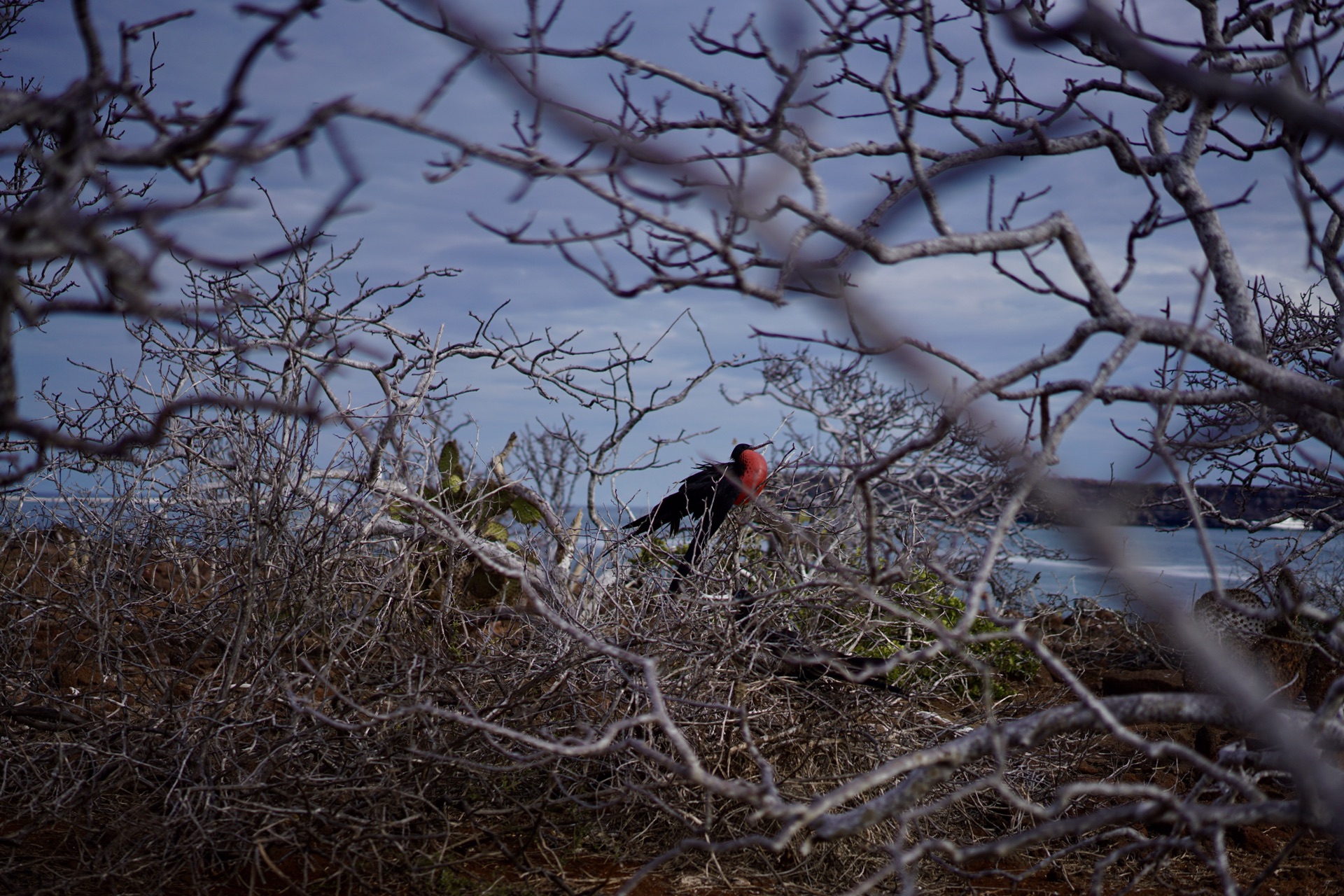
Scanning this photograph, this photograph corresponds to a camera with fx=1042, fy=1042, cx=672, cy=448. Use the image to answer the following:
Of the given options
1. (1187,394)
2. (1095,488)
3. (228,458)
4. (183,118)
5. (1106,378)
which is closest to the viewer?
(183,118)

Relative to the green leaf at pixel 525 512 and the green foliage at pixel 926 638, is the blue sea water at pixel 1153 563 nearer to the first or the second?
the green foliage at pixel 926 638

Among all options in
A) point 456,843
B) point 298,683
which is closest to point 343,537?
point 298,683

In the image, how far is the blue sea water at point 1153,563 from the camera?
183 cm

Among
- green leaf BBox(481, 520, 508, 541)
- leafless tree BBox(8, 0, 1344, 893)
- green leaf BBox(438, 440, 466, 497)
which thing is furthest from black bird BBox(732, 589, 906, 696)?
green leaf BBox(438, 440, 466, 497)

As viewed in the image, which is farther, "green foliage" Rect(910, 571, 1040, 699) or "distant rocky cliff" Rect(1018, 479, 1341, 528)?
"distant rocky cliff" Rect(1018, 479, 1341, 528)

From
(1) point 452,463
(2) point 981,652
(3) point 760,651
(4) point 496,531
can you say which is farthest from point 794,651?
(1) point 452,463

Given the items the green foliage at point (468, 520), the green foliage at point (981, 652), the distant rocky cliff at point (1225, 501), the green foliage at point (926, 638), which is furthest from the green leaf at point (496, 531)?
the distant rocky cliff at point (1225, 501)

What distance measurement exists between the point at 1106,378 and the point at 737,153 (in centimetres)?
125

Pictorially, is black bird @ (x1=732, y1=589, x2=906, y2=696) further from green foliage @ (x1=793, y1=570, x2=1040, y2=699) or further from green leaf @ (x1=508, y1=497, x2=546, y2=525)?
green leaf @ (x1=508, y1=497, x2=546, y2=525)

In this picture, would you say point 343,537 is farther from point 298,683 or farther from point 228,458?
point 228,458

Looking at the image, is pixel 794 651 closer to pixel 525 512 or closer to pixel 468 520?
pixel 468 520

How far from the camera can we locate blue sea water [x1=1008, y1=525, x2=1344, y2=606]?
183 cm

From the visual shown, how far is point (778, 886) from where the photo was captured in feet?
12.3

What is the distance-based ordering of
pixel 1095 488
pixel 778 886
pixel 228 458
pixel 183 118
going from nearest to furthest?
pixel 183 118 → pixel 1095 488 → pixel 778 886 → pixel 228 458
